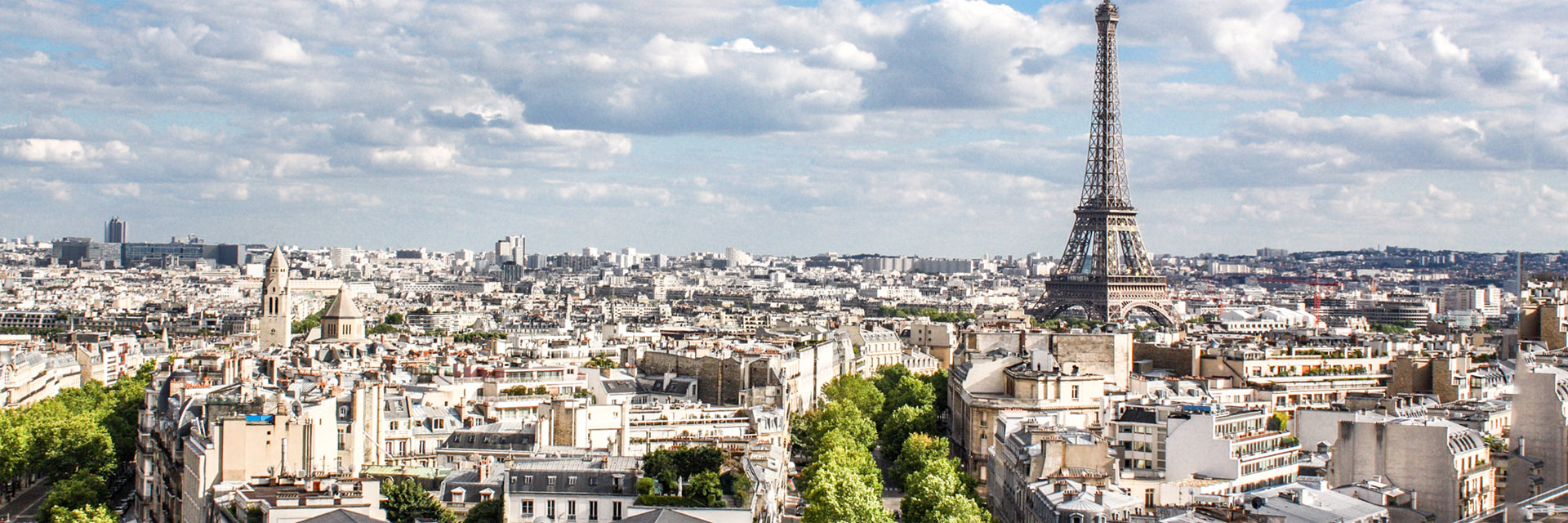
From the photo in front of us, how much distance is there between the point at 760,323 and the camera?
128m

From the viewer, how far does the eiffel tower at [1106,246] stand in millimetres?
116188

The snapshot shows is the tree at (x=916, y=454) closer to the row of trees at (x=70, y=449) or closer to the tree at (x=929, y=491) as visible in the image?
the tree at (x=929, y=491)

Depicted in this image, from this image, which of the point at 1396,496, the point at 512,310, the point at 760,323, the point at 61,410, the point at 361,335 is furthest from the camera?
the point at 512,310

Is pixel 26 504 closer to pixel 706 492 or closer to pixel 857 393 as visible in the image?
pixel 706 492

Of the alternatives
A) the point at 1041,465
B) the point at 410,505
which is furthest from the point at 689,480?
the point at 1041,465

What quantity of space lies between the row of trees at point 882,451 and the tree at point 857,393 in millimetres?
31

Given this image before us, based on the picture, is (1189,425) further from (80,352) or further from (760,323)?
A: (760,323)

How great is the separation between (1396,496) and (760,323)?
92967 millimetres

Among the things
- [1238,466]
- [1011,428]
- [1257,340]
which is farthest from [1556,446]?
[1257,340]

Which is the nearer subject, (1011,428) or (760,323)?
(1011,428)

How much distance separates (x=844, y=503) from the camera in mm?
36375

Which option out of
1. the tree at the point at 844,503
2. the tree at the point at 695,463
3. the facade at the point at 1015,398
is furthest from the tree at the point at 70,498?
the facade at the point at 1015,398

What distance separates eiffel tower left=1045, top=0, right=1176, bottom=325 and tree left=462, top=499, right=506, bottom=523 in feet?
281

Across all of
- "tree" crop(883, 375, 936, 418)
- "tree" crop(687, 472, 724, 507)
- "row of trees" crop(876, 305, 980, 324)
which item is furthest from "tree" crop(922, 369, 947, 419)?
"row of trees" crop(876, 305, 980, 324)
